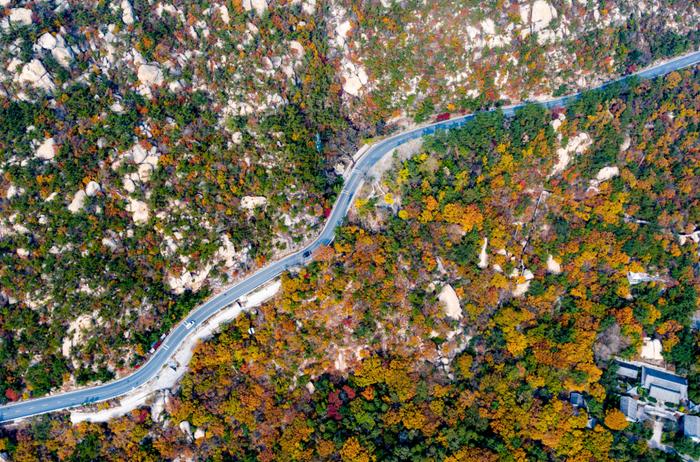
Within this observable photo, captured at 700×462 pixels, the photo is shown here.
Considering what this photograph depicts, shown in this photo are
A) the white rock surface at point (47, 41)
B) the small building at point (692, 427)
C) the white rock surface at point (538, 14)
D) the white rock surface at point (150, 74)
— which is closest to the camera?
the white rock surface at point (47, 41)

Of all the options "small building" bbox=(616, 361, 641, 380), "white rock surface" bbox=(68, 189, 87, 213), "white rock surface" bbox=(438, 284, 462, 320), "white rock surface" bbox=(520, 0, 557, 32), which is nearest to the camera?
"white rock surface" bbox=(68, 189, 87, 213)

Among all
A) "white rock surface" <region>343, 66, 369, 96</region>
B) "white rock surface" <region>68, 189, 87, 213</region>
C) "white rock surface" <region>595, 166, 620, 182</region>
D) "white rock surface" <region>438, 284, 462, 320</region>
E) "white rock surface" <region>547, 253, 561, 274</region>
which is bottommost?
"white rock surface" <region>68, 189, 87, 213</region>

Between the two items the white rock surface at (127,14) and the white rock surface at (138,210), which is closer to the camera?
the white rock surface at (138,210)

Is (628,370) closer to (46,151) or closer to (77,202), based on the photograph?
(77,202)

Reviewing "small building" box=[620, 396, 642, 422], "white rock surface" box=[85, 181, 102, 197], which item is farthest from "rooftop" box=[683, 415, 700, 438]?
"white rock surface" box=[85, 181, 102, 197]

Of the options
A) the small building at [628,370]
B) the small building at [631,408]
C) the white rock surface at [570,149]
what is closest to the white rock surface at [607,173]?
the white rock surface at [570,149]

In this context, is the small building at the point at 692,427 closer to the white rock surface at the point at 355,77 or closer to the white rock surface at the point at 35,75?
the white rock surface at the point at 355,77

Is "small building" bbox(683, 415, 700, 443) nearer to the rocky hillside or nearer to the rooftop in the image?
the rooftop
